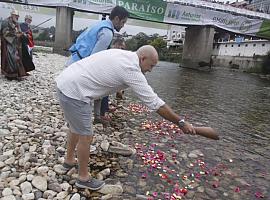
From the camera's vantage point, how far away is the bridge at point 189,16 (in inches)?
1101

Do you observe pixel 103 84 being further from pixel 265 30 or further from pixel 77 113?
pixel 265 30

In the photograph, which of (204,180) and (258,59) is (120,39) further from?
(258,59)

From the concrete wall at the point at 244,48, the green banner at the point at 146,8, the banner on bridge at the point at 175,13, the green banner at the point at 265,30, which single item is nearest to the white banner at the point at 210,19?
the banner on bridge at the point at 175,13

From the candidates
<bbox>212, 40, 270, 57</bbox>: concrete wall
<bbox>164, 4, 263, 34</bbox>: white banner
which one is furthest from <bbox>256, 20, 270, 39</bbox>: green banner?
<bbox>212, 40, 270, 57</bbox>: concrete wall

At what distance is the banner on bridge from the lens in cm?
2781

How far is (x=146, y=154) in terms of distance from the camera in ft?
16.0

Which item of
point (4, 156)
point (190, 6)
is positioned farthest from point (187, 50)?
point (4, 156)

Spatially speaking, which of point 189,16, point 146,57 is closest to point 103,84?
point 146,57

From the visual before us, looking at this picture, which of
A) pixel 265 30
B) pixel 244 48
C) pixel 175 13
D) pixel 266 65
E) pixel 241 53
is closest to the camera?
pixel 175 13

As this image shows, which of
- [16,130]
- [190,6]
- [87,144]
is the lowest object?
[16,130]

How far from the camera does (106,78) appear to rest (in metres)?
3.05

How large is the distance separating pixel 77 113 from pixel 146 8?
2752 cm

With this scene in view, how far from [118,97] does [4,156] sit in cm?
601

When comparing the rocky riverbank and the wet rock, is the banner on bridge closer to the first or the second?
the rocky riverbank
